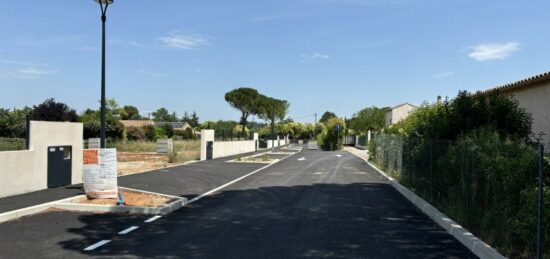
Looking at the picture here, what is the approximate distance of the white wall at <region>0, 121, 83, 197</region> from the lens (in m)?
13.3

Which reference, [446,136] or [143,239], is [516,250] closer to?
[143,239]

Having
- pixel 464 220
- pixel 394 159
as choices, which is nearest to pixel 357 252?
pixel 464 220

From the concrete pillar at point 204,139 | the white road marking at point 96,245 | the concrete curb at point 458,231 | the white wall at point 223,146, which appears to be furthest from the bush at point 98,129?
the white road marking at point 96,245

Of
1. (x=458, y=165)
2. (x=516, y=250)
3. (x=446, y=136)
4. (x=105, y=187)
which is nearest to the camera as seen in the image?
(x=516, y=250)

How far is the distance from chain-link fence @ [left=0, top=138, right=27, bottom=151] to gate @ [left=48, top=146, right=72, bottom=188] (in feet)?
2.83

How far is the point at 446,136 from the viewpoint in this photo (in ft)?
46.1

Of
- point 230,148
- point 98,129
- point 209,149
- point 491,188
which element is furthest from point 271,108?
point 491,188

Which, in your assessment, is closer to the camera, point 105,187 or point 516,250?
point 516,250

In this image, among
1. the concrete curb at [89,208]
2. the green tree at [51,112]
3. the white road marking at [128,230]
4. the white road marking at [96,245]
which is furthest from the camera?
the green tree at [51,112]

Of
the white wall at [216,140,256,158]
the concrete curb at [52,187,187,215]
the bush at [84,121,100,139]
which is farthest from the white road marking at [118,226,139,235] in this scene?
the bush at [84,121,100,139]

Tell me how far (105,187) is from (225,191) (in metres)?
4.19

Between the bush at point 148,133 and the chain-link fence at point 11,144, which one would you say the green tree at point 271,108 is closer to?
the bush at point 148,133

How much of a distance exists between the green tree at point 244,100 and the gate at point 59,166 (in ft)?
221

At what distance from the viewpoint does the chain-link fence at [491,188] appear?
646cm
